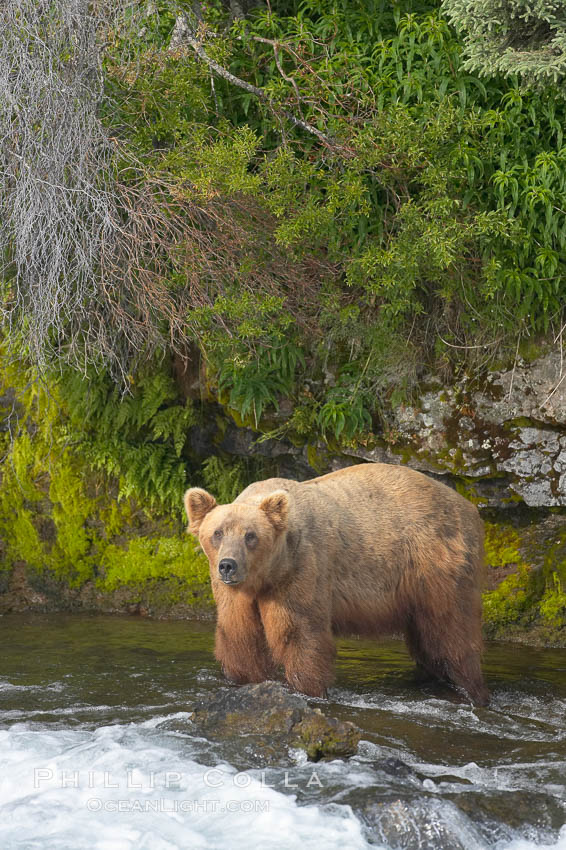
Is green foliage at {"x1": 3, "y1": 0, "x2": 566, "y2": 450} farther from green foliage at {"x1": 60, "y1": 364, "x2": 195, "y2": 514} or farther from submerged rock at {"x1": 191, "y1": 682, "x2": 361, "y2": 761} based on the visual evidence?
submerged rock at {"x1": 191, "y1": 682, "x2": 361, "y2": 761}

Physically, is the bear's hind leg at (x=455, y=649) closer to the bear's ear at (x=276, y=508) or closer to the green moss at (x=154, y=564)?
the bear's ear at (x=276, y=508)

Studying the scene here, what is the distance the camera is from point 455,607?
22.3 feet

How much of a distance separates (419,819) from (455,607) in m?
2.49

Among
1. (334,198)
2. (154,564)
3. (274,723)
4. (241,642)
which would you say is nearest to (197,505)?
(241,642)

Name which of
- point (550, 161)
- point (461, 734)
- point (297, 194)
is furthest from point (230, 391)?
point (461, 734)

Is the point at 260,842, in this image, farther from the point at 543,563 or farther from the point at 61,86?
the point at 61,86

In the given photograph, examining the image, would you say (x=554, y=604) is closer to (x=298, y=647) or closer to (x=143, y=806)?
(x=298, y=647)

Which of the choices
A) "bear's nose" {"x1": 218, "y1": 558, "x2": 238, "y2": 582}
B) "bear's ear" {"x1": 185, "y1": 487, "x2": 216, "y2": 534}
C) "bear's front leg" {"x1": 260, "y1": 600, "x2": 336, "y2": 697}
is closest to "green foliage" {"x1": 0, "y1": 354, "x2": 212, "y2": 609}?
"bear's ear" {"x1": 185, "y1": 487, "x2": 216, "y2": 534}

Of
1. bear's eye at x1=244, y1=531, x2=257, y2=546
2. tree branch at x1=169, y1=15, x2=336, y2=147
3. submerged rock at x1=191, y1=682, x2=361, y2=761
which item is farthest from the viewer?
tree branch at x1=169, y1=15, x2=336, y2=147

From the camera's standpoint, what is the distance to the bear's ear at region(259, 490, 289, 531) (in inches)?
238

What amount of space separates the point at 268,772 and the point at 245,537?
4.75 ft

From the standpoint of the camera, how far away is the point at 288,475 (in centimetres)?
1002

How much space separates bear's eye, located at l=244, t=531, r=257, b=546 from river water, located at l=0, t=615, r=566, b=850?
1112 millimetres

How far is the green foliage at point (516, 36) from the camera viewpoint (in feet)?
22.2
